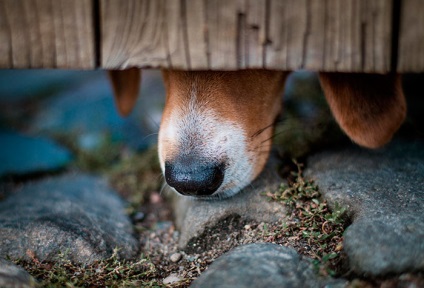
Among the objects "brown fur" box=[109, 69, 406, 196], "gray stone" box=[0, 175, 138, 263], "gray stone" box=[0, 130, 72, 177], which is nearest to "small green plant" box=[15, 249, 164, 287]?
"gray stone" box=[0, 175, 138, 263]

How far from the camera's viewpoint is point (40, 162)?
3.50 meters

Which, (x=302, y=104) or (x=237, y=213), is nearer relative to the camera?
(x=237, y=213)

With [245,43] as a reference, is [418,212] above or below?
below

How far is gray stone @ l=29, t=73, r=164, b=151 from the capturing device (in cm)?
384

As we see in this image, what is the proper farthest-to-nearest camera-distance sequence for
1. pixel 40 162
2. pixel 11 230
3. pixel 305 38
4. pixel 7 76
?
pixel 7 76 → pixel 40 162 → pixel 11 230 → pixel 305 38

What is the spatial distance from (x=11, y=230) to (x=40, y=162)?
1.44 meters

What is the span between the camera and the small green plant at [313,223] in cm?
183

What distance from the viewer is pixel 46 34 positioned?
187cm

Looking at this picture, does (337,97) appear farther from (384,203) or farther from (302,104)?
(302,104)

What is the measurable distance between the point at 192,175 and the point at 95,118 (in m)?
2.25

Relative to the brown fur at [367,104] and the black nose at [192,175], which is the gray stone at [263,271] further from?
the brown fur at [367,104]

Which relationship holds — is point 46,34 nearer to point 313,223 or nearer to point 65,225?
point 65,225

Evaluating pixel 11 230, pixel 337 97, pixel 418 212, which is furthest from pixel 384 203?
pixel 11 230

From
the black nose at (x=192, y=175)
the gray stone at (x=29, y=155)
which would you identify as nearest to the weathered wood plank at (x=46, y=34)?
the black nose at (x=192, y=175)
